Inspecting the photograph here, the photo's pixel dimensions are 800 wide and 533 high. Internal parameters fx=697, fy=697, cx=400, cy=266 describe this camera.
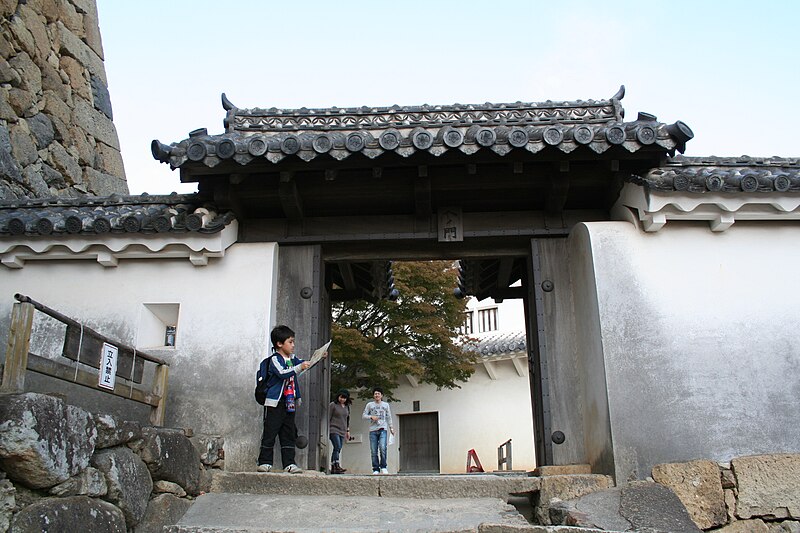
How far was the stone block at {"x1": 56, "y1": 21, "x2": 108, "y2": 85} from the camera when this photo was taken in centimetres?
1227

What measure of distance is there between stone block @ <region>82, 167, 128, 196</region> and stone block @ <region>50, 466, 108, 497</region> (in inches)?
350

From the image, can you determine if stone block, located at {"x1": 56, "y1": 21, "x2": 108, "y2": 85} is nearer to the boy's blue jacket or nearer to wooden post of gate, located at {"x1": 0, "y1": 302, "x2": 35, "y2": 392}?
the boy's blue jacket

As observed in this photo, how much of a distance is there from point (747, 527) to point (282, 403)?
13.2 ft

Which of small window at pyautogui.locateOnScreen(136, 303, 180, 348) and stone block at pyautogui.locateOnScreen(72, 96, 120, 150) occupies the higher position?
stone block at pyautogui.locateOnScreen(72, 96, 120, 150)

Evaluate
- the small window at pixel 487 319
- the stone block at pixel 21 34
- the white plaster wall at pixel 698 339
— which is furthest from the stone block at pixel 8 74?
the small window at pixel 487 319

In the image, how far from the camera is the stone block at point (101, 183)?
12.3 meters

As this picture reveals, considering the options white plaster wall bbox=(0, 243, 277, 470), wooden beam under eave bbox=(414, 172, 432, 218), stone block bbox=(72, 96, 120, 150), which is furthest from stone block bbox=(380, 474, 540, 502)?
stone block bbox=(72, 96, 120, 150)

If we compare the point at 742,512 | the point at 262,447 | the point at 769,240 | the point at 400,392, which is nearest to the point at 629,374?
the point at 742,512

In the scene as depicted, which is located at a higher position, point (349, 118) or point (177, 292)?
point (349, 118)

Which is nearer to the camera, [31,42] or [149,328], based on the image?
[149,328]

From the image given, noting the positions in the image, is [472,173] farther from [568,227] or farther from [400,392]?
[400,392]

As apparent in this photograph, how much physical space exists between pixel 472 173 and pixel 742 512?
3.75 meters

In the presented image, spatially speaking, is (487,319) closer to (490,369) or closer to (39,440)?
(490,369)

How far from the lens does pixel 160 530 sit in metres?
5.04
